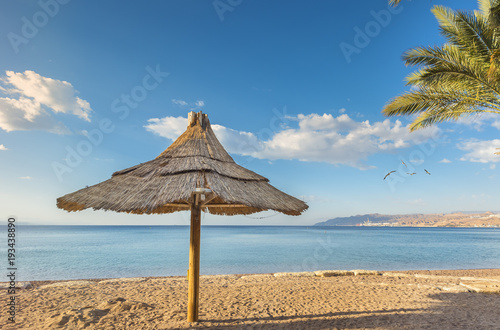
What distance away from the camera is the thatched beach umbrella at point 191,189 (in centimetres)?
373

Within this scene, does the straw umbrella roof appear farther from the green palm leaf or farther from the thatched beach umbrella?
the green palm leaf

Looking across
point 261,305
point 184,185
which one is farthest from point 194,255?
point 261,305

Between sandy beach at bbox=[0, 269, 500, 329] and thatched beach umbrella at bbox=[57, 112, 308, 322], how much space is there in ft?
3.65

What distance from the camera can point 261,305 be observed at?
5535mm

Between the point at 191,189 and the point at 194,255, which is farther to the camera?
the point at 194,255

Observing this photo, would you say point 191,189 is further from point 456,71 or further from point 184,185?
point 456,71

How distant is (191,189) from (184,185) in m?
0.21

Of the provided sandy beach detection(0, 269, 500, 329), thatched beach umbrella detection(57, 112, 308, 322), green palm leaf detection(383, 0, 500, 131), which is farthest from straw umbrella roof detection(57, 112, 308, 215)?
green palm leaf detection(383, 0, 500, 131)

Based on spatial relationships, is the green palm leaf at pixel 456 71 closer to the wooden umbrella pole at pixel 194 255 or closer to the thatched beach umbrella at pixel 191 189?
the thatched beach umbrella at pixel 191 189

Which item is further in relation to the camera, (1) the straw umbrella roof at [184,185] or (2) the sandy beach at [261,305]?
(2) the sandy beach at [261,305]

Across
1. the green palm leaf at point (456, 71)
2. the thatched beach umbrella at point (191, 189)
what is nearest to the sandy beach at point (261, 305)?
the thatched beach umbrella at point (191, 189)

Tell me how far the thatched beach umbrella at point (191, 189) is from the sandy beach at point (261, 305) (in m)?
1.11

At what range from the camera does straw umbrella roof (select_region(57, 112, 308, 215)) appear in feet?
12.2

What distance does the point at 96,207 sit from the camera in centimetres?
377
